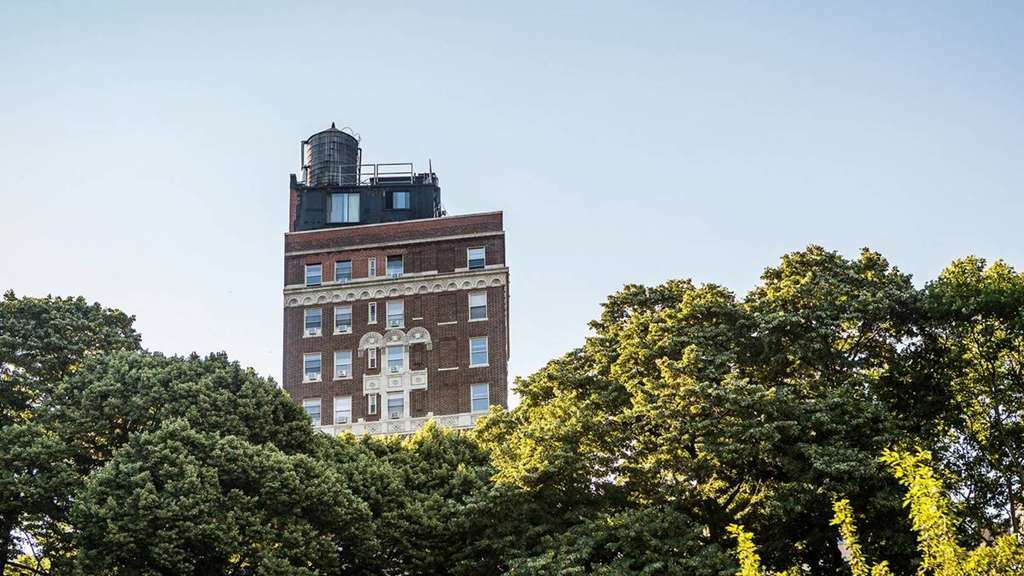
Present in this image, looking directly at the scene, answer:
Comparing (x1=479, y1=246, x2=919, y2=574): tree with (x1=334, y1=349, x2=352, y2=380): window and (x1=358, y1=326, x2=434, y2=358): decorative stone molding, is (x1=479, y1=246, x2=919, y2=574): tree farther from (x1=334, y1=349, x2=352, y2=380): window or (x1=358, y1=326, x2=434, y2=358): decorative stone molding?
(x1=334, y1=349, x2=352, y2=380): window

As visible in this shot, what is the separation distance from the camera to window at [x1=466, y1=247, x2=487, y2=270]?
6669 cm

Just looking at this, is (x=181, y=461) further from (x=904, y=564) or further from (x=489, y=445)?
(x=904, y=564)

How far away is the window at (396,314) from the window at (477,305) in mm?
3823

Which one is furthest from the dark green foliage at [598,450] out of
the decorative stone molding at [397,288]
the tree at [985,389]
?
the decorative stone molding at [397,288]

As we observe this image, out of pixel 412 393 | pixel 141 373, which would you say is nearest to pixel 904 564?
pixel 141 373

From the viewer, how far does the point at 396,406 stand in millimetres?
64938

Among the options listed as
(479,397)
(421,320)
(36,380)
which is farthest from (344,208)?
(36,380)

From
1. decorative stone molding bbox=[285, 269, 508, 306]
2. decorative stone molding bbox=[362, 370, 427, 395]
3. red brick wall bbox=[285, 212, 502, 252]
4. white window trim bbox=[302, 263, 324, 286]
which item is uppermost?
red brick wall bbox=[285, 212, 502, 252]

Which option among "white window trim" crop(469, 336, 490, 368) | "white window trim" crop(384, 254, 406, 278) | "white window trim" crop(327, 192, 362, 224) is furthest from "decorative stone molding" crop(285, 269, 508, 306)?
"white window trim" crop(327, 192, 362, 224)

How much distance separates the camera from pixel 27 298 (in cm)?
3541

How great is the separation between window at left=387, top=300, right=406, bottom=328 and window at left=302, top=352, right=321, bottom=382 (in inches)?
180

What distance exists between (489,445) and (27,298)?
49.8 feet

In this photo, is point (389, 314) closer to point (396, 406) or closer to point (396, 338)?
point (396, 338)

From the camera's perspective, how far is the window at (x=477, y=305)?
215 feet
